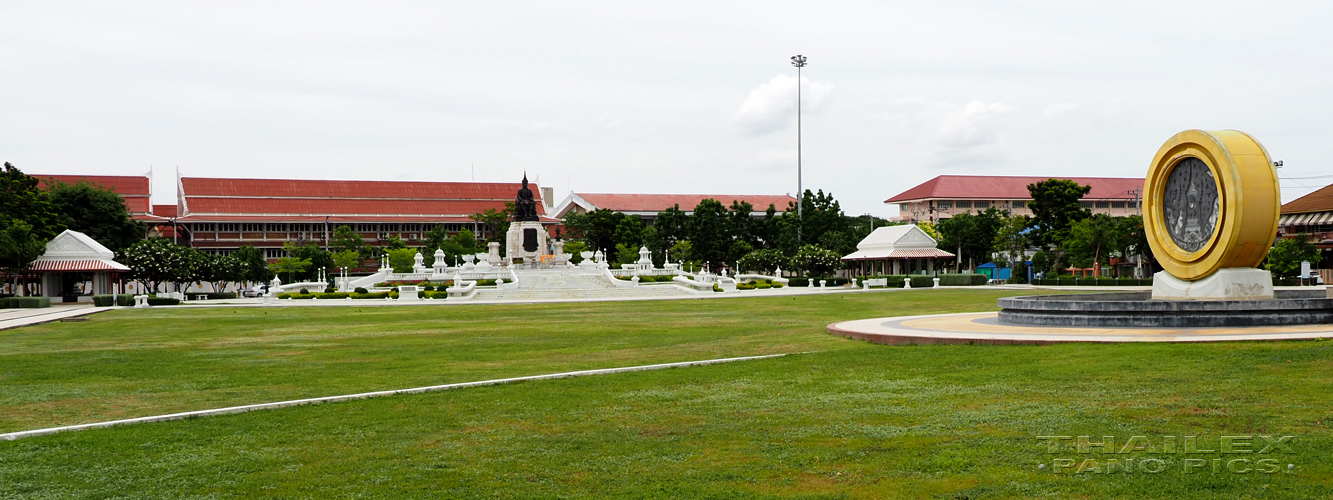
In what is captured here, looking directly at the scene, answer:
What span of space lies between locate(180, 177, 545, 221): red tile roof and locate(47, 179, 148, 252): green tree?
23.6 m

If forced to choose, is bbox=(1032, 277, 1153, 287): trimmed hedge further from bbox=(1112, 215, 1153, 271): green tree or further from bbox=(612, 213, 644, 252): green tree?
bbox=(612, 213, 644, 252): green tree

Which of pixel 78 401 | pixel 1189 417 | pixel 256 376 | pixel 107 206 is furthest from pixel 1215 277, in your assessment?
pixel 107 206

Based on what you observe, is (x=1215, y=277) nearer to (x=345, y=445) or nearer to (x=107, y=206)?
(x=345, y=445)

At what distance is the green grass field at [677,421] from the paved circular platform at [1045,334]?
23.1 inches

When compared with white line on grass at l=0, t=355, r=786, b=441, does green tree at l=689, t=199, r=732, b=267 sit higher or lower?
higher

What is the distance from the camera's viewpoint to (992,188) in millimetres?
105938

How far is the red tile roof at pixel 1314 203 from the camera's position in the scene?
2677 inches

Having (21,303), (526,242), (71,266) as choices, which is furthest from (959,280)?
(21,303)

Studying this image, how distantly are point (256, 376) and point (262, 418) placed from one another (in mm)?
4800

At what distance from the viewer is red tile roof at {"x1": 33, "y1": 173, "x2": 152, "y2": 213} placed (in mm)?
88500

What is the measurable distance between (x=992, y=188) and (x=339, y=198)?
199ft

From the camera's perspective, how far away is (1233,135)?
21812mm

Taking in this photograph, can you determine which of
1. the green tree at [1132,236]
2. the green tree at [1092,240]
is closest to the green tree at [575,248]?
the green tree at [1092,240]

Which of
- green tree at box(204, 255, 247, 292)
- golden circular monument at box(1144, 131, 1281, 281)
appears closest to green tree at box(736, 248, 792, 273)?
green tree at box(204, 255, 247, 292)
